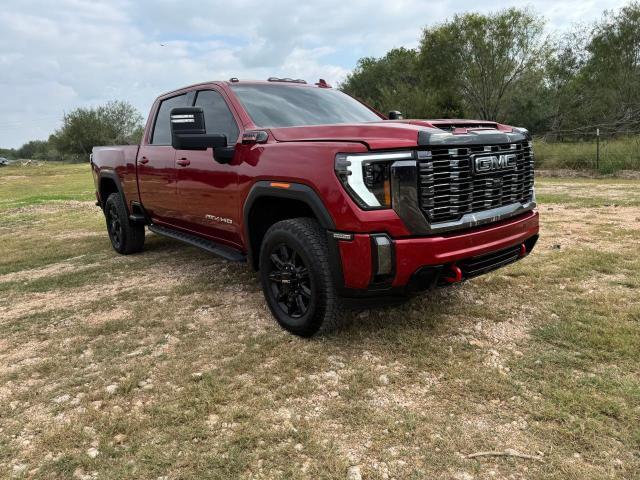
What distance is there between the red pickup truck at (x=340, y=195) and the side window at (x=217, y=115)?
0.04ft

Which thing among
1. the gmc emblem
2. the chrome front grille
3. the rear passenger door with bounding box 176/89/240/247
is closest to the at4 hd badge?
the rear passenger door with bounding box 176/89/240/247

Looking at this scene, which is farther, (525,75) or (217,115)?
(525,75)

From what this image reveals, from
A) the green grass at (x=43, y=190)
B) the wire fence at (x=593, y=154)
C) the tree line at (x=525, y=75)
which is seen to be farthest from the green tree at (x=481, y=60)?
the green grass at (x=43, y=190)

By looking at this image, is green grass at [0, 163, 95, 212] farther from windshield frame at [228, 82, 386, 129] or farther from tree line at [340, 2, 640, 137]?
tree line at [340, 2, 640, 137]

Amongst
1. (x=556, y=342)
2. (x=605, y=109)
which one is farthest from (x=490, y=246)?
(x=605, y=109)

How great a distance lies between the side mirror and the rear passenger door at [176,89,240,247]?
228 millimetres

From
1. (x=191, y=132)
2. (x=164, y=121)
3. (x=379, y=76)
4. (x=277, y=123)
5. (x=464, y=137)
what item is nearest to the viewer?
(x=464, y=137)

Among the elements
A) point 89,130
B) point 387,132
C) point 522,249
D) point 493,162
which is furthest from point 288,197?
point 89,130

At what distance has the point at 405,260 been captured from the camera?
109 inches

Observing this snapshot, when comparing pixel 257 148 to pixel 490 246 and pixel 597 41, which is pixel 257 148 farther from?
pixel 597 41

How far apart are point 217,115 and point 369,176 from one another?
1942 millimetres

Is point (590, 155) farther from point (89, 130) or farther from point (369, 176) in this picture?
point (89, 130)

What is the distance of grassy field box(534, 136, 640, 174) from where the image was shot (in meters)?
14.8

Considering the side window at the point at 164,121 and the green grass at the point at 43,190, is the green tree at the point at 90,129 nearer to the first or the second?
the green grass at the point at 43,190
